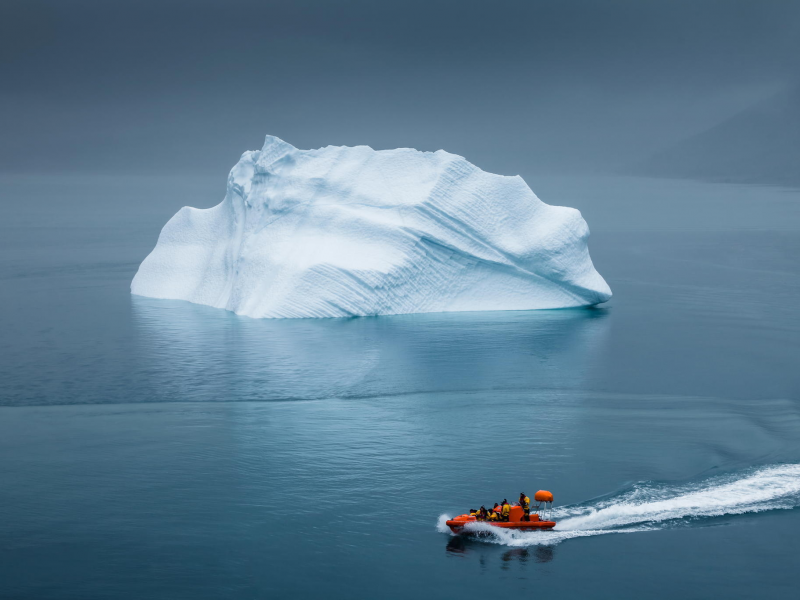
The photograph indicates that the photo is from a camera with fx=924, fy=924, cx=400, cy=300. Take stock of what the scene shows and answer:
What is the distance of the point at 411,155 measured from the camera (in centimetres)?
3162

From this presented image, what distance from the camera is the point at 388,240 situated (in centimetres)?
2953

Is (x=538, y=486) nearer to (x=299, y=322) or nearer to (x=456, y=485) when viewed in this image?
(x=456, y=485)

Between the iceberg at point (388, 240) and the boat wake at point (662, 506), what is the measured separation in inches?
578

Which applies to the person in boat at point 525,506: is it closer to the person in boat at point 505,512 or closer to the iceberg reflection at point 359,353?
the person in boat at point 505,512

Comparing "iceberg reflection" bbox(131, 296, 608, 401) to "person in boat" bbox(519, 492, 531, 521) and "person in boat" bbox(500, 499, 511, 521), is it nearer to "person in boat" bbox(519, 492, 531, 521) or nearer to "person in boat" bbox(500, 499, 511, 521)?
"person in boat" bbox(519, 492, 531, 521)

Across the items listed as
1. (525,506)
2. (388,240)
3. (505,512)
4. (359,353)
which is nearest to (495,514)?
(505,512)

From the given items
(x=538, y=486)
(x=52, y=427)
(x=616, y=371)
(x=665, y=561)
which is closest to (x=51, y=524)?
(x=52, y=427)

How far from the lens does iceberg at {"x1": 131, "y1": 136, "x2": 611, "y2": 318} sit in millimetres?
29141

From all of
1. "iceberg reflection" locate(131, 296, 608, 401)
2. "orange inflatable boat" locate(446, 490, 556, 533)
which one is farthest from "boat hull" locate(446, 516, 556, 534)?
"iceberg reflection" locate(131, 296, 608, 401)

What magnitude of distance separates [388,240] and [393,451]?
13.0m

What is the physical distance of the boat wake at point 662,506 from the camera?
14289 mm

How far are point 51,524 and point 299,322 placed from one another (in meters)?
15.1

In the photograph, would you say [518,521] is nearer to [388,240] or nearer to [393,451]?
Result: [393,451]

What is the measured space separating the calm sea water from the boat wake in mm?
46
